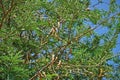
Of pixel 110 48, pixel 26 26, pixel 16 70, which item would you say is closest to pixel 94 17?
pixel 110 48

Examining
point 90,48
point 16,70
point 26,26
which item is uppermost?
point 26,26

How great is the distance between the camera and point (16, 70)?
→ 488 centimetres

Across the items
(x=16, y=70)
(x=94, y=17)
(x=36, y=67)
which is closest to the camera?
(x=16, y=70)

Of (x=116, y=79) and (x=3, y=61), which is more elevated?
(x=3, y=61)

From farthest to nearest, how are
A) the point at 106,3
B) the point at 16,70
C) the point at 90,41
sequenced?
the point at 90,41 < the point at 106,3 < the point at 16,70

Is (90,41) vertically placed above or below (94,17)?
below

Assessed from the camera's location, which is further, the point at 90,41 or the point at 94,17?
the point at 90,41

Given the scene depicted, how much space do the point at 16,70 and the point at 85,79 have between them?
111 inches

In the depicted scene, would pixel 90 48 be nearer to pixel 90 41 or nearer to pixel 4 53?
pixel 90 41

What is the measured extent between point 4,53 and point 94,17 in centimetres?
246

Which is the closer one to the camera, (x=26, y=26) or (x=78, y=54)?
(x=26, y=26)

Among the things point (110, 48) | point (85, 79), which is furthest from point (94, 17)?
point (85, 79)

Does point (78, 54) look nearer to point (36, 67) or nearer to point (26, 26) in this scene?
point (36, 67)

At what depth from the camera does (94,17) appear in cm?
719
